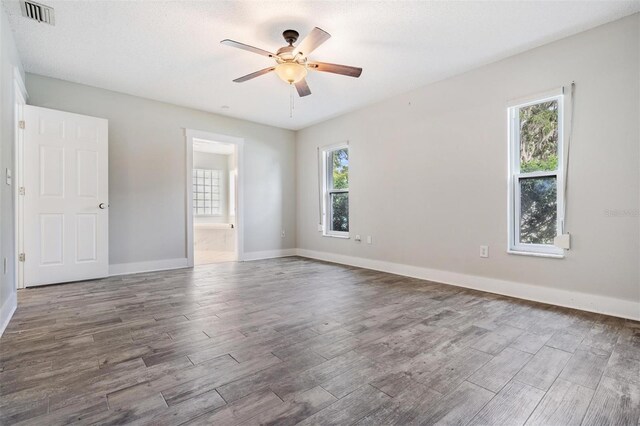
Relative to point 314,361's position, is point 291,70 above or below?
above

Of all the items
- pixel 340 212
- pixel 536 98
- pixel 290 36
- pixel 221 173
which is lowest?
pixel 340 212

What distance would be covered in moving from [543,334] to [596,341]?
0.31 m

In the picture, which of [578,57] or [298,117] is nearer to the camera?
[578,57]

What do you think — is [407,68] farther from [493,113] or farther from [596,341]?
[596,341]

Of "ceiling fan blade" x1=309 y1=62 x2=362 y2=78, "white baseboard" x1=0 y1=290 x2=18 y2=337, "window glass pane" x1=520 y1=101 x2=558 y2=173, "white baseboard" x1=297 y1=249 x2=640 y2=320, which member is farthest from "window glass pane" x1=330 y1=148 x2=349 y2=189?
"white baseboard" x1=0 y1=290 x2=18 y2=337

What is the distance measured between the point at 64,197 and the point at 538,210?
5.49 metres

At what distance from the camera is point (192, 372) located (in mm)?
1784

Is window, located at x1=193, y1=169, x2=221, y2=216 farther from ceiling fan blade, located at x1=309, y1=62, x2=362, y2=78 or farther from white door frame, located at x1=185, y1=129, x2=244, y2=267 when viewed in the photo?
ceiling fan blade, located at x1=309, y1=62, x2=362, y2=78

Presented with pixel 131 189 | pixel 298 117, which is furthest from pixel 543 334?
pixel 131 189

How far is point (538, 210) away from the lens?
3295mm

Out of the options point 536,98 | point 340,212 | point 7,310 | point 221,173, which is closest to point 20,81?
point 7,310

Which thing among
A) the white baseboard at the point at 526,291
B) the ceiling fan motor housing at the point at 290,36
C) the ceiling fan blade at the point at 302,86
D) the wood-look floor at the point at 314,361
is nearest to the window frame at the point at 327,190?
the white baseboard at the point at 526,291

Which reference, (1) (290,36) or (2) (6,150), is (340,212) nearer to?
(1) (290,36)

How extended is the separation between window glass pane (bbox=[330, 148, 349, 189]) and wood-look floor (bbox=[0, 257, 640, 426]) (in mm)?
2753
